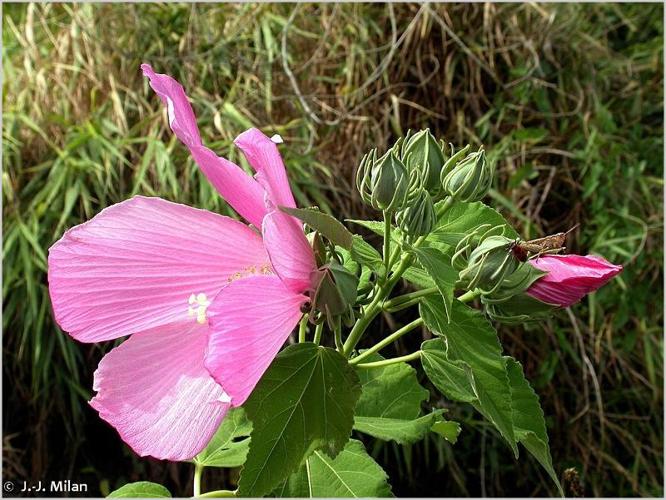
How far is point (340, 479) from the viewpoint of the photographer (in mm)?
Answer: 505

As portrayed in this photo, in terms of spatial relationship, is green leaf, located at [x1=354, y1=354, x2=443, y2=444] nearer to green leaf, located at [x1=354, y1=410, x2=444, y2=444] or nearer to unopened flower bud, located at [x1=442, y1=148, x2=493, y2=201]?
green leaf, located at [x1=354, y1=410, x2=444, y2=444]

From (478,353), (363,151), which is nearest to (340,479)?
(478,353)

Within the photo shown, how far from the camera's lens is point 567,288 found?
0.41 m

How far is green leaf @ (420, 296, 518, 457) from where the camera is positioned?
0.39m

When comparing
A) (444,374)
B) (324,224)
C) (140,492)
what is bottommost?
(140,492)

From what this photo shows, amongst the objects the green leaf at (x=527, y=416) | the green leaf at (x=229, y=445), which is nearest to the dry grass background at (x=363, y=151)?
the green leaf at (x=229, y=445)

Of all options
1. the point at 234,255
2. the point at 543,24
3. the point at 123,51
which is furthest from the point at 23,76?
the point at 234,255

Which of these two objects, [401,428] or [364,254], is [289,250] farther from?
[401,428]

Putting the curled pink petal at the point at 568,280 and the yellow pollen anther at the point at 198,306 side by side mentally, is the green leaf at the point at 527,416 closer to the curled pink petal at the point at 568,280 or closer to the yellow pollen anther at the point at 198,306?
the curled pink petal at the point at 568,280

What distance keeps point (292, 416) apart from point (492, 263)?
0.13 m

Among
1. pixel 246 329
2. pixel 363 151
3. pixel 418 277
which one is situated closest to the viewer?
pixel 246 329

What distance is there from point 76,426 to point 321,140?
30.6 inches

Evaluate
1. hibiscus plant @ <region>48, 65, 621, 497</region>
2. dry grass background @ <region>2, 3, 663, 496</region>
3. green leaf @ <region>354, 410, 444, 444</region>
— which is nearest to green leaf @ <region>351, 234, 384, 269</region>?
hibiscus plant @ <region>48, 65, 621, 497</region>

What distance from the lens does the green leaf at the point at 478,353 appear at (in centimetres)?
39
